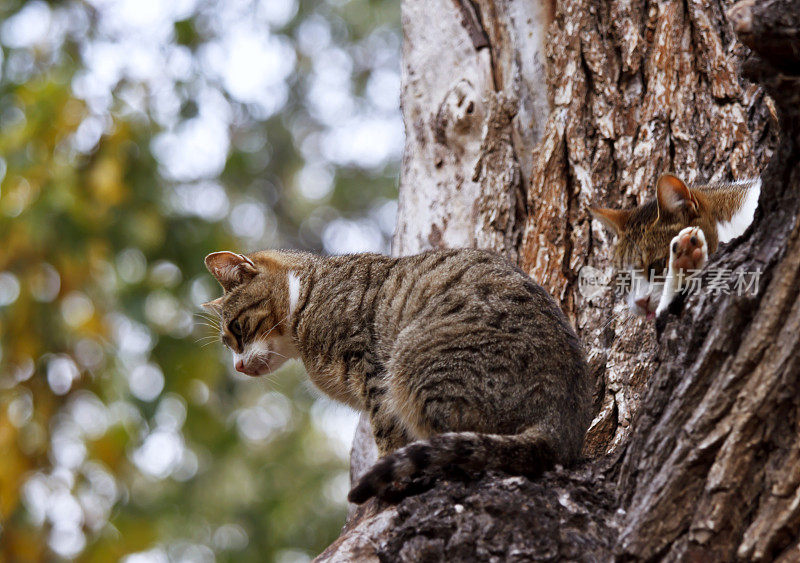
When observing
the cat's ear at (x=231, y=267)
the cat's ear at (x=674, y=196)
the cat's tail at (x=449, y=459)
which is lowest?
the cat's tail at (x=449, y=459)

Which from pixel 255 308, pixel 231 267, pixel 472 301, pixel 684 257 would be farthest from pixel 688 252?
pixel 231 267

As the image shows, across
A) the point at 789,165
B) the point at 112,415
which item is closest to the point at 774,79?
the point at 789,165

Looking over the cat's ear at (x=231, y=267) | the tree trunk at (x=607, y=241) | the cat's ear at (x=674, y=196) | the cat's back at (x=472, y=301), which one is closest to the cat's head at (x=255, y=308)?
the cat's ear at (x=231, y=267)

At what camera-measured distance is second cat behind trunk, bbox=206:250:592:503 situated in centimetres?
273

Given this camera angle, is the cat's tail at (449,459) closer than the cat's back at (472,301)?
Yes

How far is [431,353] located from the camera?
3.16m

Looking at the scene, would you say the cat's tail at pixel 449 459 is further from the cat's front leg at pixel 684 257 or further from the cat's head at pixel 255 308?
the cat's head at pixel 255 308

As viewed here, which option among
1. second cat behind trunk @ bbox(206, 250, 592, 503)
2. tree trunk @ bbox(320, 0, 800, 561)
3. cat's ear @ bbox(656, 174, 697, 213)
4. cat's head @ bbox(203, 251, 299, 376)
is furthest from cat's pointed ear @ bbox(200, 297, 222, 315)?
cat's ear @ bbox(656, 174, 697, 213)

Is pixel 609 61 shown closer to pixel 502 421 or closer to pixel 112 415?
pixel 502 421

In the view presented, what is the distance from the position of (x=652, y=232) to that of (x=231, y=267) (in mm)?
2235

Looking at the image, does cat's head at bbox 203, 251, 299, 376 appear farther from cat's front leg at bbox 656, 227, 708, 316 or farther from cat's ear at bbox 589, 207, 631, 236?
cat's front leg at bbox 656, 227, 708, 316

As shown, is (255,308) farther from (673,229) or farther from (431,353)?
(673,229)

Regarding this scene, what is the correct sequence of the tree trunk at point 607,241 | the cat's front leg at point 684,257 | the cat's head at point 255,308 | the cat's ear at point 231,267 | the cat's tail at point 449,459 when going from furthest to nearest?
1. the cat's ear at point 231,267
2. the cat's head at point 255,308
3. the cat's front leg at point 684,257
4. the cat's tail at point 449,459
5. the tree trunk at point 607,241

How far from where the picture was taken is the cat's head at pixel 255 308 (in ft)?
13.8
